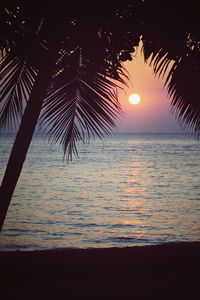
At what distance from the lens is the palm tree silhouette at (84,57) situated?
11.4 ft

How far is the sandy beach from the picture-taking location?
407 centimetres

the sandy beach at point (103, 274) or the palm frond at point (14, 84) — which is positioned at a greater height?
the palm frond at point (14, 84)

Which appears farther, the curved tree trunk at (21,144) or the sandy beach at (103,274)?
the sandy beach at (103,274)

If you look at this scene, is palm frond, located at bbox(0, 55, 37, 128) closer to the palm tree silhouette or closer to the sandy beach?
the palm tree silhouette

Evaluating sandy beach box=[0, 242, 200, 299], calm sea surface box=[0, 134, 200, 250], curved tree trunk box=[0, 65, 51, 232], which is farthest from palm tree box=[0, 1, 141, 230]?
calm sea surface box=[0, 134, 200, 250]

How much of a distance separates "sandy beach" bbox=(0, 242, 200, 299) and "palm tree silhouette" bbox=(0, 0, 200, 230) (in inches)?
30.4

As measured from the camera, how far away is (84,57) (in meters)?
3.93

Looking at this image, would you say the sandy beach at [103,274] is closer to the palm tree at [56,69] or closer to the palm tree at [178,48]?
the palm tree at [56,69]

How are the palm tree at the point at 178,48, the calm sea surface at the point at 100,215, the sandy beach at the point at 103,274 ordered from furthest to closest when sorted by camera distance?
the calm sea surface at the point at 100,215 < the sandy beach at the point at 103,274 < the palm tree at the point at 178,48

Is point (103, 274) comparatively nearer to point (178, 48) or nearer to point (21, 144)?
point (21, 144)

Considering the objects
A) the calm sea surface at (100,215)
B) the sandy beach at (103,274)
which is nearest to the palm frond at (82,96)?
the sandy beach at (103,274)

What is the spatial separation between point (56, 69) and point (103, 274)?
220 centimetres

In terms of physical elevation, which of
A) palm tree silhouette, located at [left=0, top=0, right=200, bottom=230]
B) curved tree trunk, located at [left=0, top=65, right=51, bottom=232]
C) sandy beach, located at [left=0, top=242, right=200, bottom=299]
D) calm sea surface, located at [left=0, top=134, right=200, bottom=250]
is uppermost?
palm tree silhouette, located at [left=0, top=0, right=200, bottom=230]

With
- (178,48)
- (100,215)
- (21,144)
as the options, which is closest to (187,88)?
(178,48)
